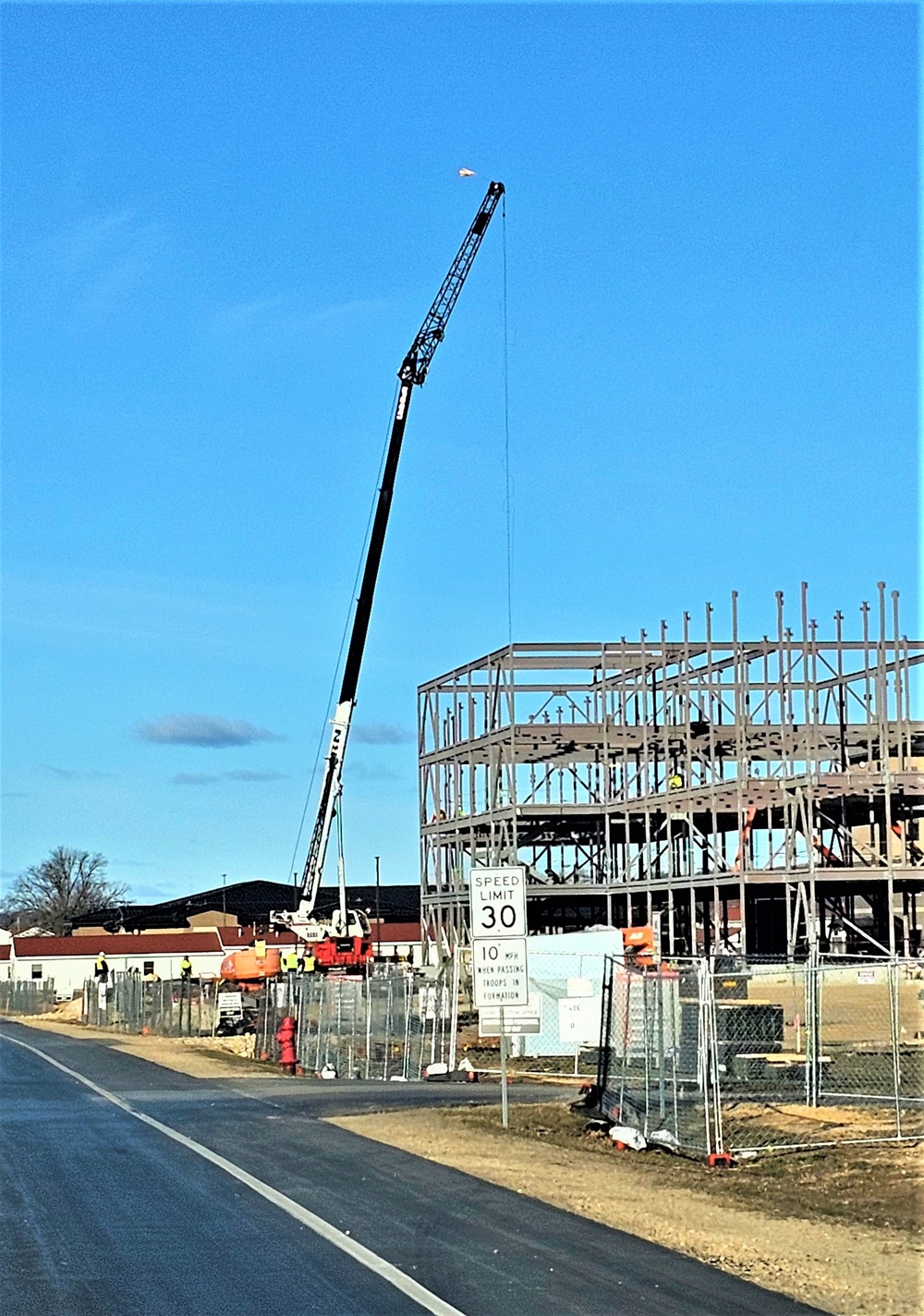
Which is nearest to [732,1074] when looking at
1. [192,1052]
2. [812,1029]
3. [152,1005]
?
[812,1029]

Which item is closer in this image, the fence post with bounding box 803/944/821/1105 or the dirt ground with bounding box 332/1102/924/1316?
the dirt ground with bounding box 332/1102/924/1316

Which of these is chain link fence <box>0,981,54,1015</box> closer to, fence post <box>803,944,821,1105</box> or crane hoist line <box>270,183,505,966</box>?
crane hoist line <box>270,183,505,966</box>

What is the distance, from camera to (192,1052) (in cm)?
4181

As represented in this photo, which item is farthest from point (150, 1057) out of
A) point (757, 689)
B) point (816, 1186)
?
point (816, 1186)

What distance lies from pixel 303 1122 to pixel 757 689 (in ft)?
96.1

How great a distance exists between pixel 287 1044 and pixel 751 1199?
72.3 feet

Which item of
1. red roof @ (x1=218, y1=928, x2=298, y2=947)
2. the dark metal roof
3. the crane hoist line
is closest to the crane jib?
the crane hoist line

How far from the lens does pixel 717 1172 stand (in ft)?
52.8

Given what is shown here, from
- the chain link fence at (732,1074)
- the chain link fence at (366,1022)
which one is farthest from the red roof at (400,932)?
the chain link fence at (732,1074)

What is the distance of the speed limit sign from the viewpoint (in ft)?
67.6

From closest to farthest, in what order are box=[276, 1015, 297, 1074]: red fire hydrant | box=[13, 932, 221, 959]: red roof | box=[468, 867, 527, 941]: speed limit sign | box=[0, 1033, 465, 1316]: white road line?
box=[0, 1033, 465, 1316]: white road line
box=[468, 867, 527, 941]: speed limit sign
box=[276, 1015, 297, 1074]: red fire hydrant
box=[13, 932, 221, 959]: red roof

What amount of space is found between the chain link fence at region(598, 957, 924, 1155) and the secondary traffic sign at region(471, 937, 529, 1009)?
122 cm

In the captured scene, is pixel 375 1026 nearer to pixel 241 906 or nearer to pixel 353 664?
pixel 353 664

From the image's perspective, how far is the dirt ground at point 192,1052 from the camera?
33625 millimetres
